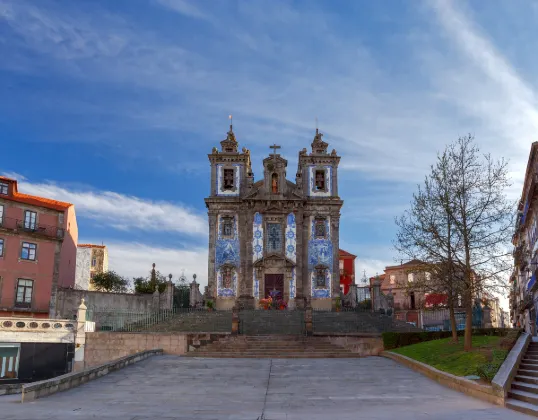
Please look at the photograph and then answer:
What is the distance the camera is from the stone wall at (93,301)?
38656mm

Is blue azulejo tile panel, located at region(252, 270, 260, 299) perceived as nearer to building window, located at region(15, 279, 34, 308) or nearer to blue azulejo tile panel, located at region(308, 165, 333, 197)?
blue azulejo tile panel, located at region(308, 165, 333, 197)

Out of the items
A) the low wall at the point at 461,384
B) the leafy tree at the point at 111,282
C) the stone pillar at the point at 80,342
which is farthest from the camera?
the leafy tree at the point at 111,282

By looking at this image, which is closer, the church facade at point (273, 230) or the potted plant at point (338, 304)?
the potted plant at point (338, 304)

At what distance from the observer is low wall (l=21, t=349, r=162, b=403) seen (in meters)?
12.9

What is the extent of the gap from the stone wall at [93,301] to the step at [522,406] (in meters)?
30.4

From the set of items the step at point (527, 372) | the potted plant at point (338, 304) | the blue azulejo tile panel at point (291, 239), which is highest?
the blue azulejo tile panel at point (291, 239)

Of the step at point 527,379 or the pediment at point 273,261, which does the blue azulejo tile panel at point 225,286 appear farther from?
the step at point 527,379

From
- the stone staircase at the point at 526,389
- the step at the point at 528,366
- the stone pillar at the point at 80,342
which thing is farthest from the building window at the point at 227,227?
the step at the point at 528,366

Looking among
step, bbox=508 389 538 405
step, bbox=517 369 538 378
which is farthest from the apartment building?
step, bbox=508 389 538 405

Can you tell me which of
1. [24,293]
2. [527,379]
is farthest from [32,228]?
[527,379]

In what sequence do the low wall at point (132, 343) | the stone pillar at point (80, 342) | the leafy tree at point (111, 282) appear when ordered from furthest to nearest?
the leafy tree at point (111, 282), the stone pillar at point (80, 342), the low wall at point (132, 343)

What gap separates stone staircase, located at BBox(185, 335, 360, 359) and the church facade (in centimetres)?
1401

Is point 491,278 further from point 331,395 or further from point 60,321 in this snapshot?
point 60,321

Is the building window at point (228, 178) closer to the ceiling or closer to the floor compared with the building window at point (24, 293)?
closer to the ceiling
